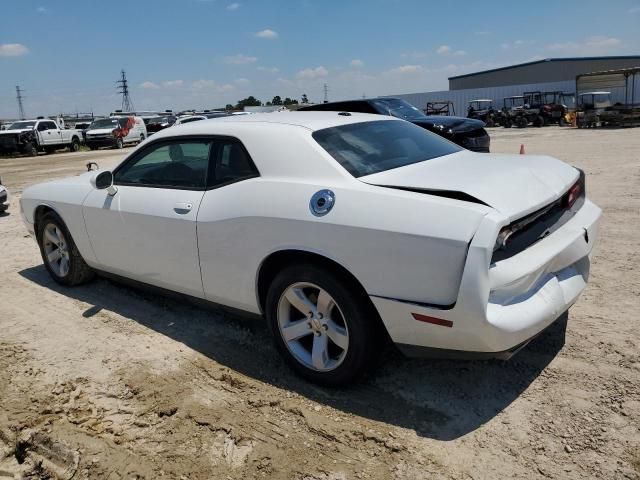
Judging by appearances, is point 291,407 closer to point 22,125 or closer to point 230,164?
point 230,164

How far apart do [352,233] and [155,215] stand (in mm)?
1693

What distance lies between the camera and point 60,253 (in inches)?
199

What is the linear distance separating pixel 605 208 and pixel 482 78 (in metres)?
72.1

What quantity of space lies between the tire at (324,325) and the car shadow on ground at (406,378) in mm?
135

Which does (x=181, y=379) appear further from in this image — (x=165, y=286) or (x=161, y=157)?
(x=161, y=157)

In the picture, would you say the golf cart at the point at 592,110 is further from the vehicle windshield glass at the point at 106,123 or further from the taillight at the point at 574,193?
the taillight at the point at 574,193

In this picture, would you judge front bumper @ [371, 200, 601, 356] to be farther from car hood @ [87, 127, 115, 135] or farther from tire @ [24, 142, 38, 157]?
tire @ [24, 142, 38, 157]

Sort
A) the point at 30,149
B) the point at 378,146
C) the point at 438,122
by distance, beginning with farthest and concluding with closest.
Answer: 1. the point at 30,149
2. the point at 438,122
3. the point at 378,146

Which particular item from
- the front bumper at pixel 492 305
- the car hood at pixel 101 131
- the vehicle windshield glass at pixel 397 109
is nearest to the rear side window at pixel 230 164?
the front bumper at pixel 492 305

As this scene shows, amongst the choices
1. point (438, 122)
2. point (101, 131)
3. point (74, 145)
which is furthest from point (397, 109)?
point (74, 145)

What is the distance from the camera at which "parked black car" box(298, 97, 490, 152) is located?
10.0 metres

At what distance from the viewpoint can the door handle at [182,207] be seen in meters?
3.54

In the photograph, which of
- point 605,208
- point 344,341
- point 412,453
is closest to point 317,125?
point 344,341

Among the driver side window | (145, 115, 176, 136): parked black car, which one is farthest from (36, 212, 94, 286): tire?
(145, 115, 176, 136): parked black car
